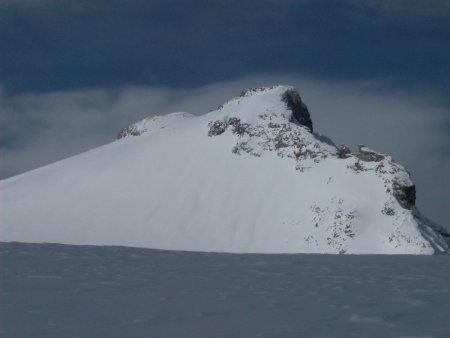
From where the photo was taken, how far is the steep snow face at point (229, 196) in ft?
85.1

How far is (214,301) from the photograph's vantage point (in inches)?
340

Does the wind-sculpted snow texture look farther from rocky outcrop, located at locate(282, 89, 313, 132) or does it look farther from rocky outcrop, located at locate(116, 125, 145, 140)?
rocky outcrop, located at locate(116, 125, 145, 140)

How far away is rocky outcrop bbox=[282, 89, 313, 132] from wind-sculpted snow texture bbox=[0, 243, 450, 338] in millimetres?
26860

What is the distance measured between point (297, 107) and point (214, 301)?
32839 mm

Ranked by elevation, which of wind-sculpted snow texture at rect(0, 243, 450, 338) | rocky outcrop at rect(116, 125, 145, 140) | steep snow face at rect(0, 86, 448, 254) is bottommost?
wind-sculpted snow texture at rect(0, 243, 450, 338)

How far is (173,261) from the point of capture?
15391 millimetres

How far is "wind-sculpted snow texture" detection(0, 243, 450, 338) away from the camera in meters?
6.67

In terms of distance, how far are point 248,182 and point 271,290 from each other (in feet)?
71.2

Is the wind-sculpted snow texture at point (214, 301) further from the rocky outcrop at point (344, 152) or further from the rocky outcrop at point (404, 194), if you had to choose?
the rocky outcrop at point (344, 152)

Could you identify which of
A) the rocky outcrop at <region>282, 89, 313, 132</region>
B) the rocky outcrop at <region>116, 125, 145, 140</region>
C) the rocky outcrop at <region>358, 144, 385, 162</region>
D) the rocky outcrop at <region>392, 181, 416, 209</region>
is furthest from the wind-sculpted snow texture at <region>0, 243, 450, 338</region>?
the rocky outcrop at <region>116, 125, 145, 140</region>

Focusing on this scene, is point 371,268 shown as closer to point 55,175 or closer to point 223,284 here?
point 223,284

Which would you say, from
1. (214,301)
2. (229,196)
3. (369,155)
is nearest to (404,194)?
(369,155)

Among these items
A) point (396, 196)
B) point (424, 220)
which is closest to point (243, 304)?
point (396, 196)

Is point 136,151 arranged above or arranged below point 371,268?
above
